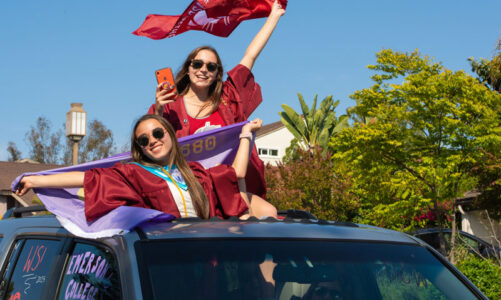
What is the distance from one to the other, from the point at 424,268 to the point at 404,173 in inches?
484

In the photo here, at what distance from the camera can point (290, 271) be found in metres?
2.35

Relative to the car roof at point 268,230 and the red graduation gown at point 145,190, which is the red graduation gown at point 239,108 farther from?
the car roof at point 268,230

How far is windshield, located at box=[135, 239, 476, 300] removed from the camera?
2.13m

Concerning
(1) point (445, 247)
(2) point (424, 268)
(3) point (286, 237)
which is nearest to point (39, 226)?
(3) point (286, 237)

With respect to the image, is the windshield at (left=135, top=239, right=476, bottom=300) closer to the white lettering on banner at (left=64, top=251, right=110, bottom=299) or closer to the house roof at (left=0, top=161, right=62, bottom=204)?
the white lettering on banner at (left=64, top=251, right=110, bottom=299)

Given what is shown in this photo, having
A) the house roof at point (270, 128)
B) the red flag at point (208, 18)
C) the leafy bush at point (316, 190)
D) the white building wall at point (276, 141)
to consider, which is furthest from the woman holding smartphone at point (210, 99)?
the white building wall at point (276, 141)

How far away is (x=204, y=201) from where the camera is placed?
3.18 meters

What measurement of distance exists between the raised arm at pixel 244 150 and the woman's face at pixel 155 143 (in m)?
0.47

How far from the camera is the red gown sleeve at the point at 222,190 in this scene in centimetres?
333

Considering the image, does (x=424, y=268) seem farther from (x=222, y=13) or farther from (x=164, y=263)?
(x=222, y=13)

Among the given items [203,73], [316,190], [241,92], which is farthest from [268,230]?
[316,190]

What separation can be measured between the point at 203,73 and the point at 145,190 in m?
1.38

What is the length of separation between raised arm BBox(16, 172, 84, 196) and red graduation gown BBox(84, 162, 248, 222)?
71 mm

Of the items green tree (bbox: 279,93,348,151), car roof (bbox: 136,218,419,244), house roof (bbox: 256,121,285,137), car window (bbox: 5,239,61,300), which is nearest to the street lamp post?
car window (bbox: 5,239,61,300)
